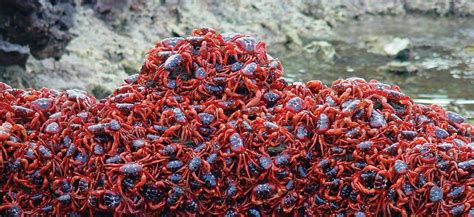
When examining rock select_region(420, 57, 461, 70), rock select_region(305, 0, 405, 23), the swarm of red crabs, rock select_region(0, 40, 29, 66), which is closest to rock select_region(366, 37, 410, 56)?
rock select_region(420, 57, 461, 70)

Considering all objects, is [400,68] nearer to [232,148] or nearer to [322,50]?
[322,50]

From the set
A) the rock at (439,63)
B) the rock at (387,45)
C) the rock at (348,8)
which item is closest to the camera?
the rock at (439,63)

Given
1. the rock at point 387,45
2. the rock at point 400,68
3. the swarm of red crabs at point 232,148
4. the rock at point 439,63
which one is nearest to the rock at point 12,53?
the swarm of red crabs at point 232,148

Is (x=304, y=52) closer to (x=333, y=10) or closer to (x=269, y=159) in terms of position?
(x=333, y=10)

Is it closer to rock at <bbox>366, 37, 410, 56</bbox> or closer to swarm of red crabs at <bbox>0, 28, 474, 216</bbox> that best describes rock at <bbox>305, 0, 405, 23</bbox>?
rock at <bbox>366, 37, 410, 56</bbox>

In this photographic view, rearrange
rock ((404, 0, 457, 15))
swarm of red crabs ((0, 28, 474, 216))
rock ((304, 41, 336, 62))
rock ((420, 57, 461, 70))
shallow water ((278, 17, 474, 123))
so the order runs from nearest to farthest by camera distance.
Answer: swarm of red crabs ((0, 28, 474, 216)), shallow water ((278, 17, 474, 123)), rock ((420, 57, 461, 70)), rock ((304, 41, 336, 62)), rock ((404, 0, 457, 15))

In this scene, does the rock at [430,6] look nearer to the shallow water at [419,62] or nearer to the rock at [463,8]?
the rock at [463,8]

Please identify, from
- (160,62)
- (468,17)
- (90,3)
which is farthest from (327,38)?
(160,62)
